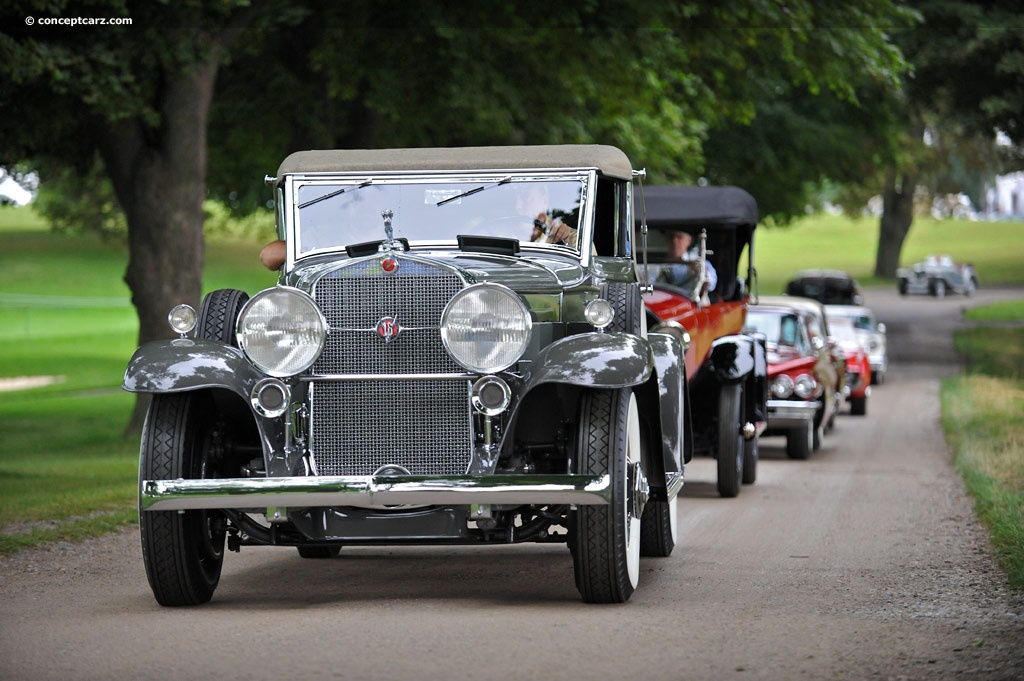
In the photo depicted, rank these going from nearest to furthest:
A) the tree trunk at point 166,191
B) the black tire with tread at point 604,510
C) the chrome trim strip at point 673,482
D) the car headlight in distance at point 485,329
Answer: the black tire with tread at point 604,510 → the car headlight in distance at point 485,329 → the chrome trim strip at point 673,482 → the tree trunk at point 166,191

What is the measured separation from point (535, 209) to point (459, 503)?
2500mm

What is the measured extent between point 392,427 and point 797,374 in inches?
402

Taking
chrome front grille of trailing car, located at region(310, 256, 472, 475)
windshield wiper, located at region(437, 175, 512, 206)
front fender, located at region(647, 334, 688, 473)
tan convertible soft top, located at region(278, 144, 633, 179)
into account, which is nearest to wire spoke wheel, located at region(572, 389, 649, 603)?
chrome front grille of trailing car, located at region(310, 256, 472, 475)

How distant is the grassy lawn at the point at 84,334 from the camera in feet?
44.1

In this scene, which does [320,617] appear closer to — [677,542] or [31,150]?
[677,542]

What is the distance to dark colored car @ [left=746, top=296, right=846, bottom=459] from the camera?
1694cm

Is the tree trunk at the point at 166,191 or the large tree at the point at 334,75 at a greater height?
the large tree at the point at 334,75

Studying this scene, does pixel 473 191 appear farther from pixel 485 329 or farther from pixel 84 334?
pixel 84 334

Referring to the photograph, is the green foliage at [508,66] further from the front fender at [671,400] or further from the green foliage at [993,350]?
the front fender at [671,400]

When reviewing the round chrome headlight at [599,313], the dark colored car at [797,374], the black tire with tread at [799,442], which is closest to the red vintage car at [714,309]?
the dark colored car at [797,374]

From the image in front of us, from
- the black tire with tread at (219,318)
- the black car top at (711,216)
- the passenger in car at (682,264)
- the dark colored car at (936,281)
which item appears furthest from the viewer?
the dark colored car at (936,281)

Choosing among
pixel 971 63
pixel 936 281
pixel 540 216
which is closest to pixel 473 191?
pixel 540 216

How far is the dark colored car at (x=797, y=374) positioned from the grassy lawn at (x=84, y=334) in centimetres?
670

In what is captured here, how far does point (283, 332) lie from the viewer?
7598 mm
